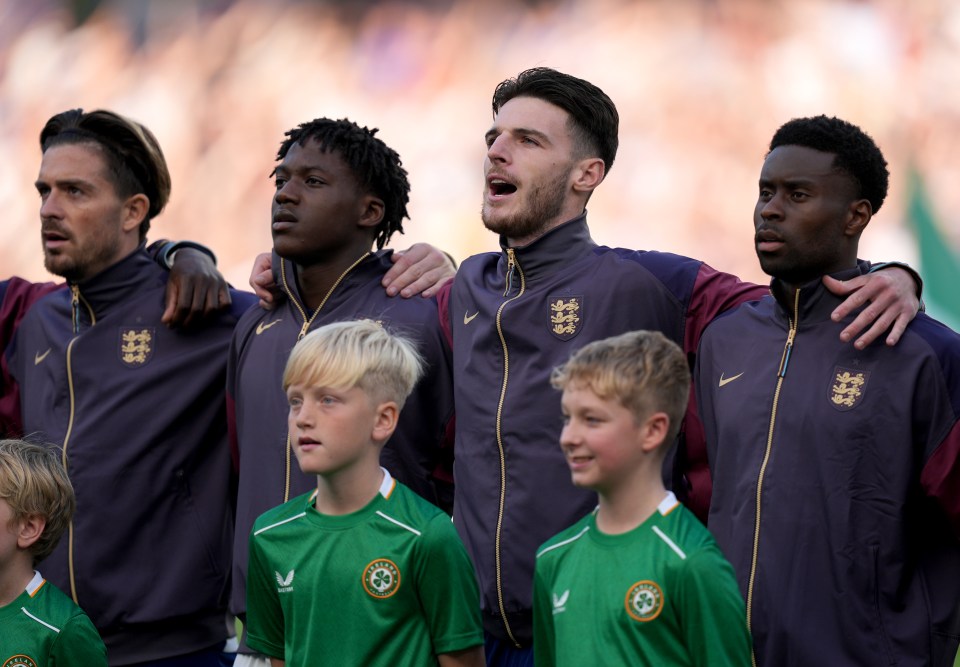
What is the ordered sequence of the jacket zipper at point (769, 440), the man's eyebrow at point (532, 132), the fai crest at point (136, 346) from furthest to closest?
the fai crest at point (136, 346) → the man's eyebrow at point (532, 132) → the jacket zipper at point (769, 440)

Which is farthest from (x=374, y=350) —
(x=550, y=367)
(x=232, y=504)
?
(x=232, y=504)

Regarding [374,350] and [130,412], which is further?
[130,412]

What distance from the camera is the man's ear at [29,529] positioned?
376cm

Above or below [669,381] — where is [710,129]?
above

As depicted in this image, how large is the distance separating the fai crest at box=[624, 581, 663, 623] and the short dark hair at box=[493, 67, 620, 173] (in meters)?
1.53

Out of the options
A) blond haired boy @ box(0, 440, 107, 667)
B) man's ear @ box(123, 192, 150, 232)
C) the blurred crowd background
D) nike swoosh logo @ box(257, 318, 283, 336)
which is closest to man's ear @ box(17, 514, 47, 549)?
blond haired boy @ box(0, 440, 107, 667)

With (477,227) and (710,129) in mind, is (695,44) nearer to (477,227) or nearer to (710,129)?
(710,129)

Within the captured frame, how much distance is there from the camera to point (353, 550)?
332 cm

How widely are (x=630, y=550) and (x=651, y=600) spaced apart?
0.12 metres

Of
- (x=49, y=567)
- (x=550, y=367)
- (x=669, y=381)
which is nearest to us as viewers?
(x=669, y=381)

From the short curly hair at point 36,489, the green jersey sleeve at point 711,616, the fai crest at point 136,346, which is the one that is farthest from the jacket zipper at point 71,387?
the green jersey sleeve at point 711,616

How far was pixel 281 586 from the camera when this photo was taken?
3.37m

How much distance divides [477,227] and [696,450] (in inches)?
369

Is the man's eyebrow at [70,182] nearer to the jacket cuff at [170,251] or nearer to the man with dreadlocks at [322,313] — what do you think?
the jacket cuff at [170,251]
